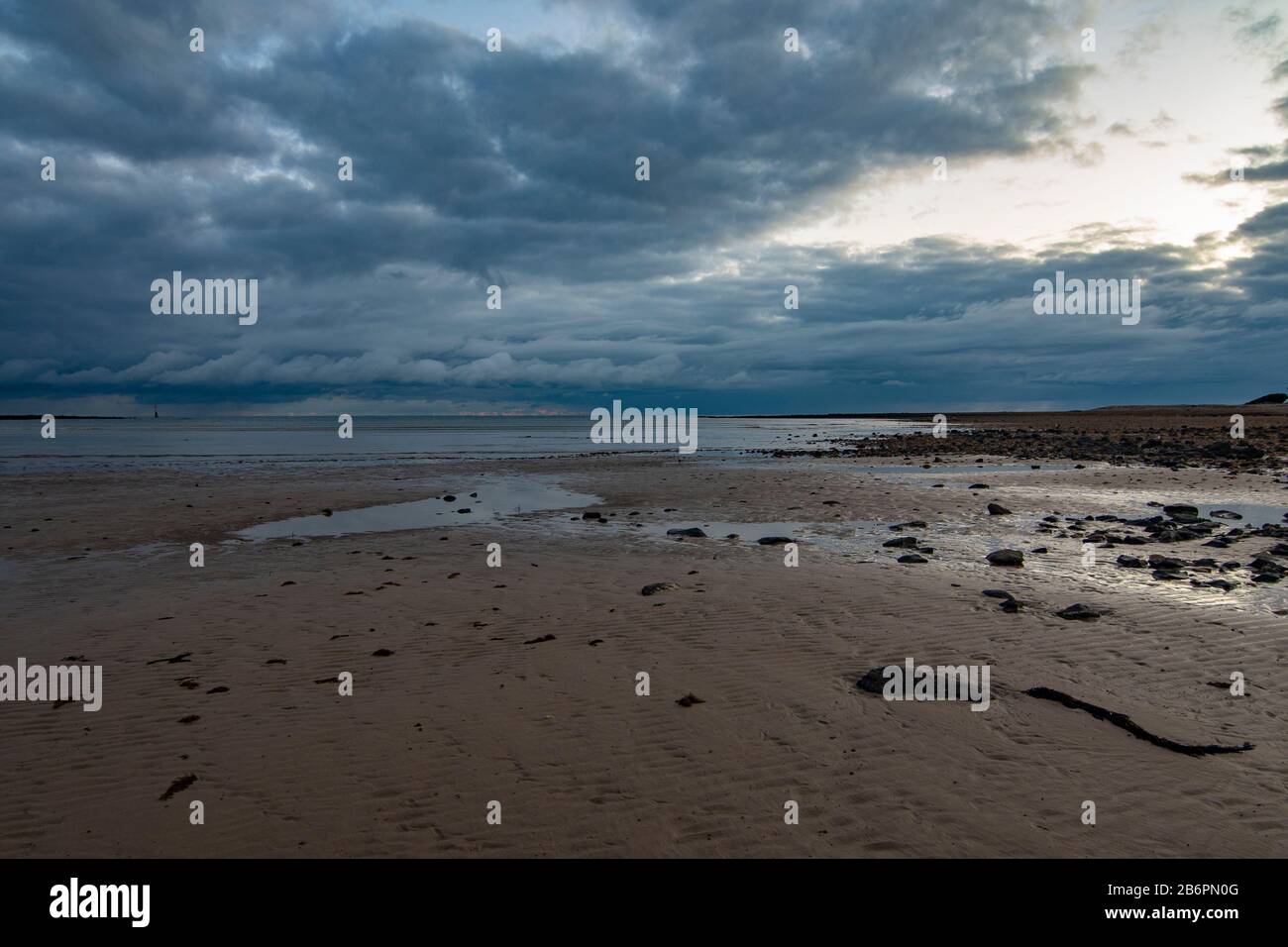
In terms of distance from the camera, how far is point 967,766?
6.09m

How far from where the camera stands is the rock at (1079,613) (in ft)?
33.2

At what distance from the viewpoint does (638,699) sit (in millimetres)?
7727

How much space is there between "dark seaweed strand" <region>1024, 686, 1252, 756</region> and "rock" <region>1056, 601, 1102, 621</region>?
10.2 feet

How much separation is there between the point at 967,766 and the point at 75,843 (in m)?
7.12

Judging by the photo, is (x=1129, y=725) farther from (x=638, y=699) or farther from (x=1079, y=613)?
(x=638, y=699)

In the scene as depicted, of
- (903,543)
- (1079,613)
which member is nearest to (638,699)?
(1079,613)

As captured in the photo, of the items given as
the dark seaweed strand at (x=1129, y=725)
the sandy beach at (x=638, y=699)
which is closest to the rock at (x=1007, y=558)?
the sandy beach at (x=638, y=699)

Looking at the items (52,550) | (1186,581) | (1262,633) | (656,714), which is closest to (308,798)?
(656,714)

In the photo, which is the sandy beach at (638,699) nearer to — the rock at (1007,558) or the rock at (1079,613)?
the rock at (1079,613)

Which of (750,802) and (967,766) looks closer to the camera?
(750,802)

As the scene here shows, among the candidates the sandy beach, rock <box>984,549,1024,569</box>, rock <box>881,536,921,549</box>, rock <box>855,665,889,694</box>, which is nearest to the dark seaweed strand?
the sandy beach

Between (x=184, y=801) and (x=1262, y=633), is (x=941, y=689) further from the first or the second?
(x=184, y=801)

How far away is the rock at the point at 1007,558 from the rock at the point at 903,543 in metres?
1.83

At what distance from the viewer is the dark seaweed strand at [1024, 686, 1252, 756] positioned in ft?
20.4
